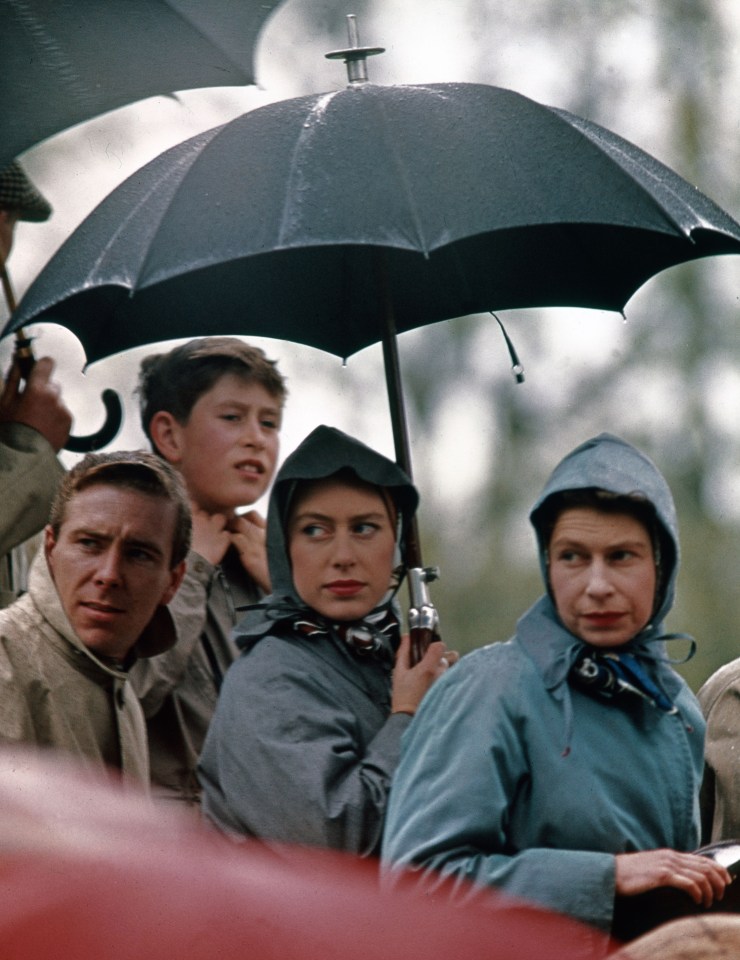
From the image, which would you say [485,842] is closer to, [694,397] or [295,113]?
[295,113]

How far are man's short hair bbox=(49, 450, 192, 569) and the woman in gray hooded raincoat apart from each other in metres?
0.23

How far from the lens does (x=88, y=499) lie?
3422 mm

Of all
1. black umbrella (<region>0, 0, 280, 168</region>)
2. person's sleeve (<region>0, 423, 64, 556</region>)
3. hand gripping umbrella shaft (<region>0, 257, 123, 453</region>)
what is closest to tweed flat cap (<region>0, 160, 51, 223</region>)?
hand gripping umbrella shaft (<region>0, 257, 123, 453</region>)

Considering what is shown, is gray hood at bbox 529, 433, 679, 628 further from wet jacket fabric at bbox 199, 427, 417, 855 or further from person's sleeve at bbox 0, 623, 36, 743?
person's sleeve at bbox 0, 623, 36, 743

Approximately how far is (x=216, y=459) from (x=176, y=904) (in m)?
3.06

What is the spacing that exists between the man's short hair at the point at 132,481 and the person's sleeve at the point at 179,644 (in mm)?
279

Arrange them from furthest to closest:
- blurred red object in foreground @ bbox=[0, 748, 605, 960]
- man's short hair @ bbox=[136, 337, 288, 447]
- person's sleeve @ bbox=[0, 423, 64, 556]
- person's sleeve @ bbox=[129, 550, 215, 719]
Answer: man's short hair @ bbox=[136, 337, 288, 447] → person's sleeve @ bbox=[129, 550, 215, 719] → person's sleeve @ bbox=[0, 423, 64, 556] → blurred red object in foreground @ bbox=[0, 748, 605, 960]

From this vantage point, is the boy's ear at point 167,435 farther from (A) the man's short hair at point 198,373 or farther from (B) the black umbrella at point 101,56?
(B) the black umbrella at point 101,56

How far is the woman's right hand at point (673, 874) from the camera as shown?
2.48m

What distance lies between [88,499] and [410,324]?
1.01m

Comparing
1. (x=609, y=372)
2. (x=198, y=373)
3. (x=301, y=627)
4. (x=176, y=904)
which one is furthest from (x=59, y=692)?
(x=609, y=372)

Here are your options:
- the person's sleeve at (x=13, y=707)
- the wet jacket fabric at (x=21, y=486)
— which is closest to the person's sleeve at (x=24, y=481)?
the wet jacket fabric at (x=21, y=486)

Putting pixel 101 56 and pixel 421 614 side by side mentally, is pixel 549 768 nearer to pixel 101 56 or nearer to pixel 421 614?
pixel 421 614

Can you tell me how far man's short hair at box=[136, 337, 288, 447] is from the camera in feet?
13.8
